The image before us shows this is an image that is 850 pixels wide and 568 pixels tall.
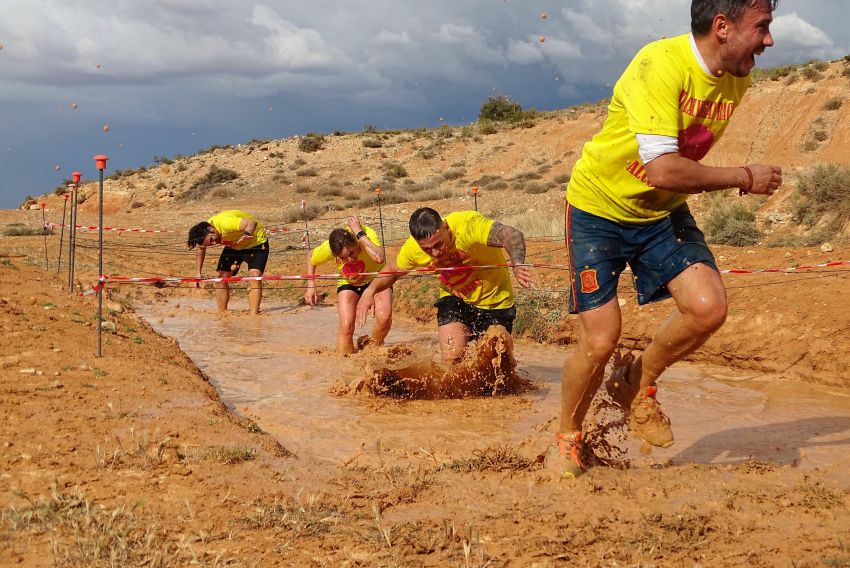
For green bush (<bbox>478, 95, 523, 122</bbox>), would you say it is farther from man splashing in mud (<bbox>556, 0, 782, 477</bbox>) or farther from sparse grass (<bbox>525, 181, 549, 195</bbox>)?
man splashing in mud (<bbox>556, 0, 782, 477</bbox>)

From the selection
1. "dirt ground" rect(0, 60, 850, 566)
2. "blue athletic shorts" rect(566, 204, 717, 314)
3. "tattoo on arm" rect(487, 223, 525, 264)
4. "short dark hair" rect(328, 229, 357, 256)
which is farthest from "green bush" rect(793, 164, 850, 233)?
"blue athletic shorts" rect(566, 204, 717, 314)

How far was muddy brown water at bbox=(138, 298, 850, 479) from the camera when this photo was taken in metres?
5.27

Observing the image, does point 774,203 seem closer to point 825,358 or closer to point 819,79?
point 825,358

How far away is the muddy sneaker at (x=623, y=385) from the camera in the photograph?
4117 millimetres

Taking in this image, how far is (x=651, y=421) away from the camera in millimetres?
4059

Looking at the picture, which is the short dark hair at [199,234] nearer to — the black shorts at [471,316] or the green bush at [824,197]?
the black shorts at [471,316]

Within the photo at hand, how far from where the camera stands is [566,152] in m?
33.8

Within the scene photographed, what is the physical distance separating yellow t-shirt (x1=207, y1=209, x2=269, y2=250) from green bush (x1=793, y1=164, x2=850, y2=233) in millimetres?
8983

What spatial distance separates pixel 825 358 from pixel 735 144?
69.8ft

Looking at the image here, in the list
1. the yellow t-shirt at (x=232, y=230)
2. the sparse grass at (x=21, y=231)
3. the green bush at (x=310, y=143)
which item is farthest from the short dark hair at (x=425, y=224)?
the green bush at (x=310, y=143)

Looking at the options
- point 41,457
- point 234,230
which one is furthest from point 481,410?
point 234,230

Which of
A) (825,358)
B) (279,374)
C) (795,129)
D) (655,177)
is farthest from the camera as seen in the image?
(795,129)

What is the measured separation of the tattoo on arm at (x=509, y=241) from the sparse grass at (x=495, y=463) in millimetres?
1670

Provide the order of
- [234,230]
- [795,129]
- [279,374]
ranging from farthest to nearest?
[795,129] < [234,230] < [279,374]
